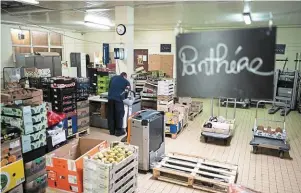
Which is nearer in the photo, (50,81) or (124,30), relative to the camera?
(50,81)

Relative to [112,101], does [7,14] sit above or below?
above

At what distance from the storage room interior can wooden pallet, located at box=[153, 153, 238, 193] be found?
0.06 ft

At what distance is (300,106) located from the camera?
8688 mm

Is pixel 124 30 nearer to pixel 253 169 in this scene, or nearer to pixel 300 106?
pixel 253 169

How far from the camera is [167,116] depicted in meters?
5.84

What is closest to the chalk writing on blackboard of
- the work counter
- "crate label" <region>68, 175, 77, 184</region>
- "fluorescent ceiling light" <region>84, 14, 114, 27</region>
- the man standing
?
"crate label" <region>68, 175, 77, 184</region>

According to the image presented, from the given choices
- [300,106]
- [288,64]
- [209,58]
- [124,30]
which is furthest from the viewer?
[288,64]

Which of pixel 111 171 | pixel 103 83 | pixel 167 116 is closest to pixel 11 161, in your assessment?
pixel 111 171

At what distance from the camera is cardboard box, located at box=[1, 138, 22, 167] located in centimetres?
288

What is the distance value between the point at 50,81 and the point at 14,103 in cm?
151

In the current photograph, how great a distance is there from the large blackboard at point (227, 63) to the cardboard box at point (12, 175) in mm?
2526

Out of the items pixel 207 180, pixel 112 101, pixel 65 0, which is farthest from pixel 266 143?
pixel 65 0

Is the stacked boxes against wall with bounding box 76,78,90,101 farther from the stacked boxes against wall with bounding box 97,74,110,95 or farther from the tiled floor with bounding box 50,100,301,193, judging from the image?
the stacked boxes against wall with bounding box 97,74,110,95

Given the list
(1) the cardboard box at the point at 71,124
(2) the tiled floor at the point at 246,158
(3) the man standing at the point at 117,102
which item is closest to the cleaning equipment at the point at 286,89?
(2) the tiled floor at the point at 246,158
